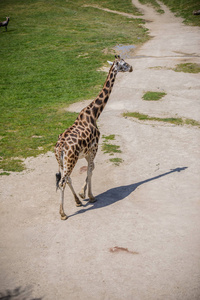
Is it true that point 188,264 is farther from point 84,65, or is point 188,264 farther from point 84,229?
point 84,65

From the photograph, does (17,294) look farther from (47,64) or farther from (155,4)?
(155,4)

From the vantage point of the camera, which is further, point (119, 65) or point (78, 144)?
point (119, 65)

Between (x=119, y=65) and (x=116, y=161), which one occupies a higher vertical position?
(x=119, y=65)

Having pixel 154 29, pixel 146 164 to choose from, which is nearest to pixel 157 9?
pixel 154 29

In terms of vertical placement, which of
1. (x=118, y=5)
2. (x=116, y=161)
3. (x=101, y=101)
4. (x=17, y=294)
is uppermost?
(x=118, y=5)

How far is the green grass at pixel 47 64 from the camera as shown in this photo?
1719 centimetres

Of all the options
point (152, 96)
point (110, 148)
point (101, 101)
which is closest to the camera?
point (101, 101)

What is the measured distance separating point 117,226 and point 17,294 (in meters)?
3.33

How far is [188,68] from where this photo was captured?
2459 centimetres

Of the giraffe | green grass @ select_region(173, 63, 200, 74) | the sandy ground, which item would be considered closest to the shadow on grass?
the sandy ground

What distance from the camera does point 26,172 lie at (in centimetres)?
1359

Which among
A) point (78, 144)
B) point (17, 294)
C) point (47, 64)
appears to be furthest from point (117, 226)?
point (47, 64)

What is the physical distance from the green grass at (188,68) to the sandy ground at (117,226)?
861 centimetres

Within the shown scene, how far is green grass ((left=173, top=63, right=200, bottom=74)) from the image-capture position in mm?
24031
